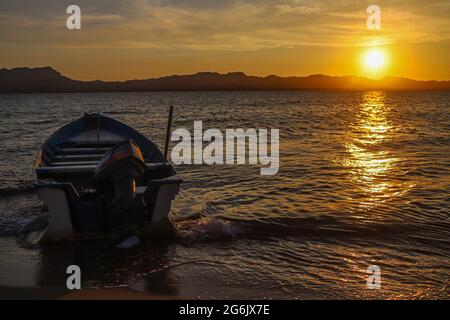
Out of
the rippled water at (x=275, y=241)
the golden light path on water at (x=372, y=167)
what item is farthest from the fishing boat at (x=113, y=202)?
the golden light path on water at (x=372, y=167)

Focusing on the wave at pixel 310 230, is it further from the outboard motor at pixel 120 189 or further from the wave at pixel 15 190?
the wave at pixel 15 190

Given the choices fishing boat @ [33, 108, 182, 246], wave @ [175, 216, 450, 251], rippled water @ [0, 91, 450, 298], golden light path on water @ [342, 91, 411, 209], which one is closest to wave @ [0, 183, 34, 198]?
rippled water @ [0, 91, 450, 298]

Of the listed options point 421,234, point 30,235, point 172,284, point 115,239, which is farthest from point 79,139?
point 421,234

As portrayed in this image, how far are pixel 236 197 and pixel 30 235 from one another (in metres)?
5.55

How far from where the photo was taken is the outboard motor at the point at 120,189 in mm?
7926

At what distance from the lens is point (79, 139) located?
14266mm

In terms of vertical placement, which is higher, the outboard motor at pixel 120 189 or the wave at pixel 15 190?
the outboard motor at pixel 120 189

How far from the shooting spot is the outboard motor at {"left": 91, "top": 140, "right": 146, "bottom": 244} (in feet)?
26.0

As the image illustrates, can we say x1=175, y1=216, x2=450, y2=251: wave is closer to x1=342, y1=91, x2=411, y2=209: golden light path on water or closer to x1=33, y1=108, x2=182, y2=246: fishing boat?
x1=33, y1=108, x2=182, y2=246: fishing boat

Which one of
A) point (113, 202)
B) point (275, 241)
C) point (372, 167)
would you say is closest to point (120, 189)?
point (113, 202)

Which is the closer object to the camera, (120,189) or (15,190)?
(120,189)

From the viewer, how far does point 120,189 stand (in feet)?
26.6

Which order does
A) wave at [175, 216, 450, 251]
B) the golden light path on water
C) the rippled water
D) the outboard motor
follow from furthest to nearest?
the golden light path on water < wave at [175, 216, 450, 251] < the outboard motor < the rippled water

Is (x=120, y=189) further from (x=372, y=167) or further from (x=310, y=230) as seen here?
(x=372, y=167)
